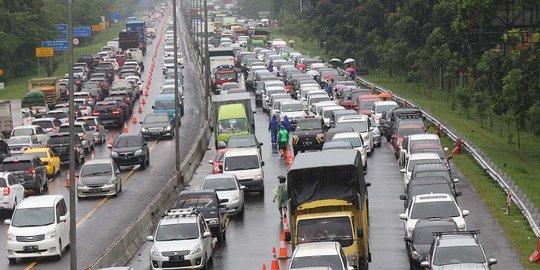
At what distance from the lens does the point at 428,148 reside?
47.9 meters

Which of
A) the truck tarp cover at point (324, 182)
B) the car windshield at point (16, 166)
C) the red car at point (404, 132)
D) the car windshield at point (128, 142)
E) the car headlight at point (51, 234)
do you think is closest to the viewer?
the truck tarp cover at point (324, 182)

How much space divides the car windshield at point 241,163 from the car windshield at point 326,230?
16.4 m

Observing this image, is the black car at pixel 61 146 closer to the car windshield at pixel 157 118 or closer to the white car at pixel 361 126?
the car windshield at pixel 157 118

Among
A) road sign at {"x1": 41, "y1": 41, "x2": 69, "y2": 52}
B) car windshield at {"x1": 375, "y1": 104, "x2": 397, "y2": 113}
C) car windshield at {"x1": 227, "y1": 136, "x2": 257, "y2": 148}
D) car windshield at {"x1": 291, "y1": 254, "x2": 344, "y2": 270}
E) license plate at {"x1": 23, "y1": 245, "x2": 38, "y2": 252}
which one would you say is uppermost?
road sign at {"x1": 41, "y1": 41, "x2": 69, "y2": 52}

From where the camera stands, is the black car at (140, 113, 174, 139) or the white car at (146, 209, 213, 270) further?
the black car at (140, 113, 174, 139)

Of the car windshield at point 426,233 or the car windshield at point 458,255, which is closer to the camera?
the car windshield at point 458,255

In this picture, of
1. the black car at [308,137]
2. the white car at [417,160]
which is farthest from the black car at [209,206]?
the black car at [308,137]

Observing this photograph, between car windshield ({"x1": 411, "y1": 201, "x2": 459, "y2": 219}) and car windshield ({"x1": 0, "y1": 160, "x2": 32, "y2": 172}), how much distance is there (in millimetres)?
19262

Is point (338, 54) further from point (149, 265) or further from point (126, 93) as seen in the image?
point (149, 265)

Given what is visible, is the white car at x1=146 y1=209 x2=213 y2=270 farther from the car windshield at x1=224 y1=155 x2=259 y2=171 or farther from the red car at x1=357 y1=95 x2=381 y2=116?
the red car at x1=357 y1=95 x2=381 y2=116

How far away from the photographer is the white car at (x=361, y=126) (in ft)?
184

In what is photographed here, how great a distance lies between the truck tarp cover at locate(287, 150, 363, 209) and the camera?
1240 inches

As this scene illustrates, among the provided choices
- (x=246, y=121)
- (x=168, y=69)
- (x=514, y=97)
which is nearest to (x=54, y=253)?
(x=246, y=121)

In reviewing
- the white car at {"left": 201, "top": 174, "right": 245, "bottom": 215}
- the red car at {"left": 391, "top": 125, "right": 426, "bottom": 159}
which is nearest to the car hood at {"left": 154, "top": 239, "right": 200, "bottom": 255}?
the white car at {"left": 201, "top": 174, "right": 245, "bottom": 215}
